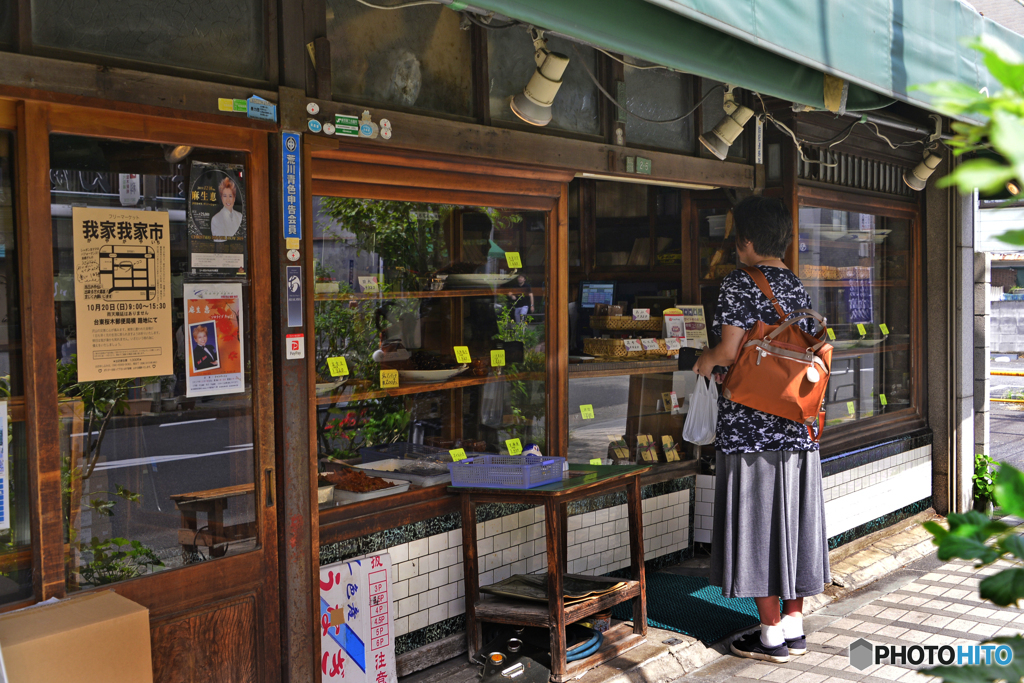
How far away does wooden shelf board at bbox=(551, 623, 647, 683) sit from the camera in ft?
13.5

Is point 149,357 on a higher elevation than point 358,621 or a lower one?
higher

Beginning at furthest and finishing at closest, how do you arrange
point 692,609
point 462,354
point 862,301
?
point 862,301 < point 692,609 < point 462,354

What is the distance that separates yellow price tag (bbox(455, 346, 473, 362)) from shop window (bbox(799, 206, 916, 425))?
2781 mm

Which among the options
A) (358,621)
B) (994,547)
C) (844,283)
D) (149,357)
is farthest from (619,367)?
(994,547)

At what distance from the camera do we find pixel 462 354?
474cm

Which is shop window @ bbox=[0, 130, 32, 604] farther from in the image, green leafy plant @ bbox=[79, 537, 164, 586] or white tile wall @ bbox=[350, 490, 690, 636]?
white tile wall @ bbox=[350, 490, 690, 636]

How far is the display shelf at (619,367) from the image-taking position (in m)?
5.46

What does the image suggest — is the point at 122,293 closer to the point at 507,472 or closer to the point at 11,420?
the point at 11,420

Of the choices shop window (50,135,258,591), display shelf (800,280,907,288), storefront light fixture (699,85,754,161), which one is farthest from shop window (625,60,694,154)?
shop window (50,135,258,591)

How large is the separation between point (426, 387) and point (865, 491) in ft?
13.3

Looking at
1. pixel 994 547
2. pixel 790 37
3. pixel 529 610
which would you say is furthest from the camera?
pixel 529 610

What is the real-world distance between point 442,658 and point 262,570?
48.3 inches

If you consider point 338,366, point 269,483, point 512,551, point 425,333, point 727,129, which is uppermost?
point 727,129

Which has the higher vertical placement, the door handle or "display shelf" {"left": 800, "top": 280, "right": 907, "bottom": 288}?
"display shelf" {"left": 800, "top": 280, "right": 907, "bottom": 288}
